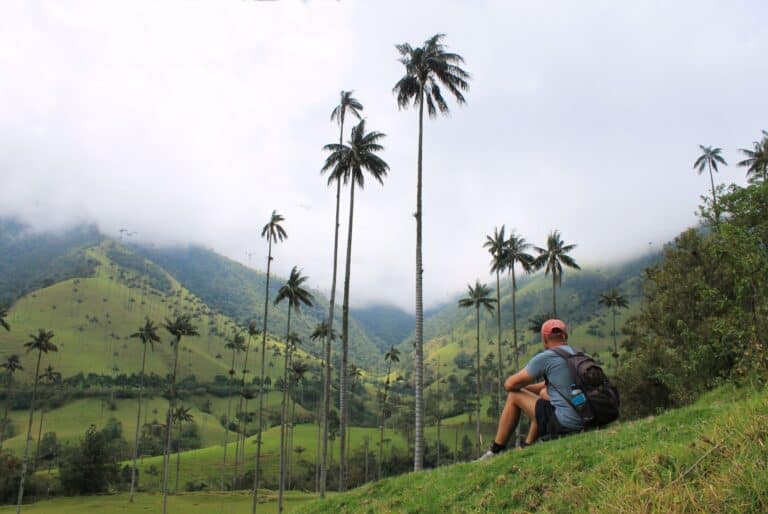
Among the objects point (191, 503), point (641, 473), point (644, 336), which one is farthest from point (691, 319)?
point (191, 503)

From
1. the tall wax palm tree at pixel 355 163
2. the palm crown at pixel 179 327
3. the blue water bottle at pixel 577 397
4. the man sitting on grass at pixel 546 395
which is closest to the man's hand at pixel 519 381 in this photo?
the man sitting on grass at pixel 546 395

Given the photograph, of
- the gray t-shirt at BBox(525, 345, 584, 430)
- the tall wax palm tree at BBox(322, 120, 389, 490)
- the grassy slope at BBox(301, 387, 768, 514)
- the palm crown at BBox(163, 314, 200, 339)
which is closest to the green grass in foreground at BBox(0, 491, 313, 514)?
the palm crown at BBox(163, 314, 200, 339)

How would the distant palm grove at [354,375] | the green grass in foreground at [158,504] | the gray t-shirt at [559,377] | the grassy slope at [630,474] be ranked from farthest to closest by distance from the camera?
the green grass in foreground at [158,504] < the distant palm grove at [354,375] < the gray t-shirt at [559,377] < the grassy slope at [630,474]

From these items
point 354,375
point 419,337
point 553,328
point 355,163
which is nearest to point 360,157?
point 355,163

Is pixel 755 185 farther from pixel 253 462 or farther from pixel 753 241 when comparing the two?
pixel 253 462

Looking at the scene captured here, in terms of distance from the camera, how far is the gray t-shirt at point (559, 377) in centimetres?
664

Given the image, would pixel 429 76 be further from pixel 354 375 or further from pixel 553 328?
pixel 354 375

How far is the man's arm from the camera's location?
6.96m

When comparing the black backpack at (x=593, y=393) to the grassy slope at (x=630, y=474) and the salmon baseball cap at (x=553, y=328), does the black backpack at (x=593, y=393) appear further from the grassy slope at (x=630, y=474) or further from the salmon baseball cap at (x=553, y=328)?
the salmon baseball cap at (x=553, y=328)

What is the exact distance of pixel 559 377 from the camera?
671cm

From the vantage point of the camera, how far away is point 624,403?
1626 inches

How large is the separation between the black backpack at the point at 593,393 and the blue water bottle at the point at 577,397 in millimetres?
27

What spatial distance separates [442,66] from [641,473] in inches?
1071

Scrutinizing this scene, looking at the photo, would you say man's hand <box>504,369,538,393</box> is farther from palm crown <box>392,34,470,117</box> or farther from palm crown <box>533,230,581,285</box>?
palm crown <box>533,230,581,285</box>
